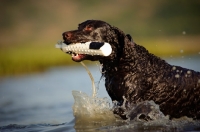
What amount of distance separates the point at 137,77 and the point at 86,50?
96 cm

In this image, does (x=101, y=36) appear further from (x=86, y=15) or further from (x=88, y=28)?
(x=86, y=15)

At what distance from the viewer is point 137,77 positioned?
9.22 m

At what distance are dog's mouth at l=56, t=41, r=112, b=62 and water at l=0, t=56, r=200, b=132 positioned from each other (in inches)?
44.6

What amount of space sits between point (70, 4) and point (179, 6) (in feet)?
64.6

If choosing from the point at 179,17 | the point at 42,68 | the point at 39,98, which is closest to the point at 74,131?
the point at 39,98

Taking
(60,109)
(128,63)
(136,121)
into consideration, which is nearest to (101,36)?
(128,63)

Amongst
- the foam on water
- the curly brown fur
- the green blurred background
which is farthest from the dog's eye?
the green blurred background

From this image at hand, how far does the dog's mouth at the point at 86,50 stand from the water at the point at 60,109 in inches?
44.6

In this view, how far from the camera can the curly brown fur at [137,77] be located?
30.0 ft

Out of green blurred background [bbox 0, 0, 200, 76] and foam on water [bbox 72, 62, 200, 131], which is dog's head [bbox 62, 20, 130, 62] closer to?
foam on water [bbox 72, 62, 200, 131]

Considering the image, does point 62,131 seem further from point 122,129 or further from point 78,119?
point 122,129

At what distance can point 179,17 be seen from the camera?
93.8 m

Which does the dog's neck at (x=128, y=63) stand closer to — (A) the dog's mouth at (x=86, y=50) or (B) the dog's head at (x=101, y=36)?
(B) the dog's head at (x=101, y=36)

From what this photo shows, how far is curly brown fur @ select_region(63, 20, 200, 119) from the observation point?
30.0 ft
